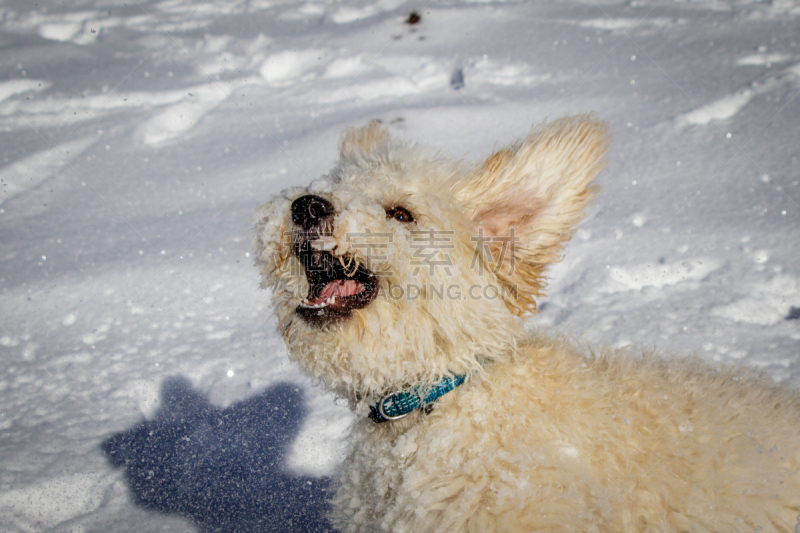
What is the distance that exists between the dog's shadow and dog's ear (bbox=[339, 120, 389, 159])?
63.1 inches

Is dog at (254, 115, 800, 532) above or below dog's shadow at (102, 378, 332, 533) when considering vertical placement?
above

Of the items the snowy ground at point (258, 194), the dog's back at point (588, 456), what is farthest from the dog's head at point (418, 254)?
the snowy ground at point (258, 194)

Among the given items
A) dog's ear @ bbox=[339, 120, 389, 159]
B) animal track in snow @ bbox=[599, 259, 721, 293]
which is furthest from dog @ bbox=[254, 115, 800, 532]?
animal track in snow @ bbox=[599, 259, 721, 293]

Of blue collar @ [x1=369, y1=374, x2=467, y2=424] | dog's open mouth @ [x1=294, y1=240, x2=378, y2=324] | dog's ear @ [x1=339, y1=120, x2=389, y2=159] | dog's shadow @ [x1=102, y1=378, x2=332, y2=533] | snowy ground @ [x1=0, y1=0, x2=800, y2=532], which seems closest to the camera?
dog's open mouth @ [x1=294, y1=240, x2=378, y2=324]

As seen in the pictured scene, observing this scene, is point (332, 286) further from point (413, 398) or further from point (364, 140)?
point (364, 140)

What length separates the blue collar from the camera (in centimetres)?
161

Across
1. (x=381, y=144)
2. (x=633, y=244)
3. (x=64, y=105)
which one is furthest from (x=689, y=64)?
(x=64, y=105)

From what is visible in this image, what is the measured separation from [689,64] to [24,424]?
6130mm

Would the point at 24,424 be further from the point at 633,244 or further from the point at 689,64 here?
the point at 689,64

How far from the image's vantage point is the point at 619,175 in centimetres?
385

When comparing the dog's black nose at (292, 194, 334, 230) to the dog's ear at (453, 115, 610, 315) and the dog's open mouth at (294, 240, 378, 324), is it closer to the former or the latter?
the dog's open mouth at (294, 240, 378, 324)

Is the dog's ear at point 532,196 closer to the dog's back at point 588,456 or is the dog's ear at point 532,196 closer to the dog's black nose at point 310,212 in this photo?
the dog's back at point 588,456

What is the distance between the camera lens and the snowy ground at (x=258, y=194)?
261cm

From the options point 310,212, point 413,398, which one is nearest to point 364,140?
point 310,212
